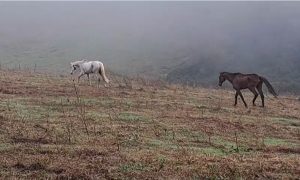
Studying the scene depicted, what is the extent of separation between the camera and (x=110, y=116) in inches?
738

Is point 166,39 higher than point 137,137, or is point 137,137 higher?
point 166,39

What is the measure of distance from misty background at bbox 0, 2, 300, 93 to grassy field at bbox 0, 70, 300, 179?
26.3 m

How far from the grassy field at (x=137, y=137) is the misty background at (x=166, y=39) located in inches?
1034

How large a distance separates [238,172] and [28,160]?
15.7ft

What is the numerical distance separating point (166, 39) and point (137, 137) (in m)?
61.8

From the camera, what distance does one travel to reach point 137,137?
50.5 feet

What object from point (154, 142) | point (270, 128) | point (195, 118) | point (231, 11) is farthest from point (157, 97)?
point (231, 11)

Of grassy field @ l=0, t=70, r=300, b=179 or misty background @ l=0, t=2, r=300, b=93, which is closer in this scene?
grassy field @ l=0, t=70, r=300, b=179

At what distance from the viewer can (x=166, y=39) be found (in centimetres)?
7650

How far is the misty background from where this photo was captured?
59469 millimetres

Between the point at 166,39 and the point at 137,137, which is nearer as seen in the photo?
the point at 137,137

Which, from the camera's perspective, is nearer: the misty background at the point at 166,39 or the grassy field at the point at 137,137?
the grassy field at the point at 137,137

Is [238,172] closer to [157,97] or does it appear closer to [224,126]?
[224,126]

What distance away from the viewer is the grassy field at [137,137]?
39.2 ft
